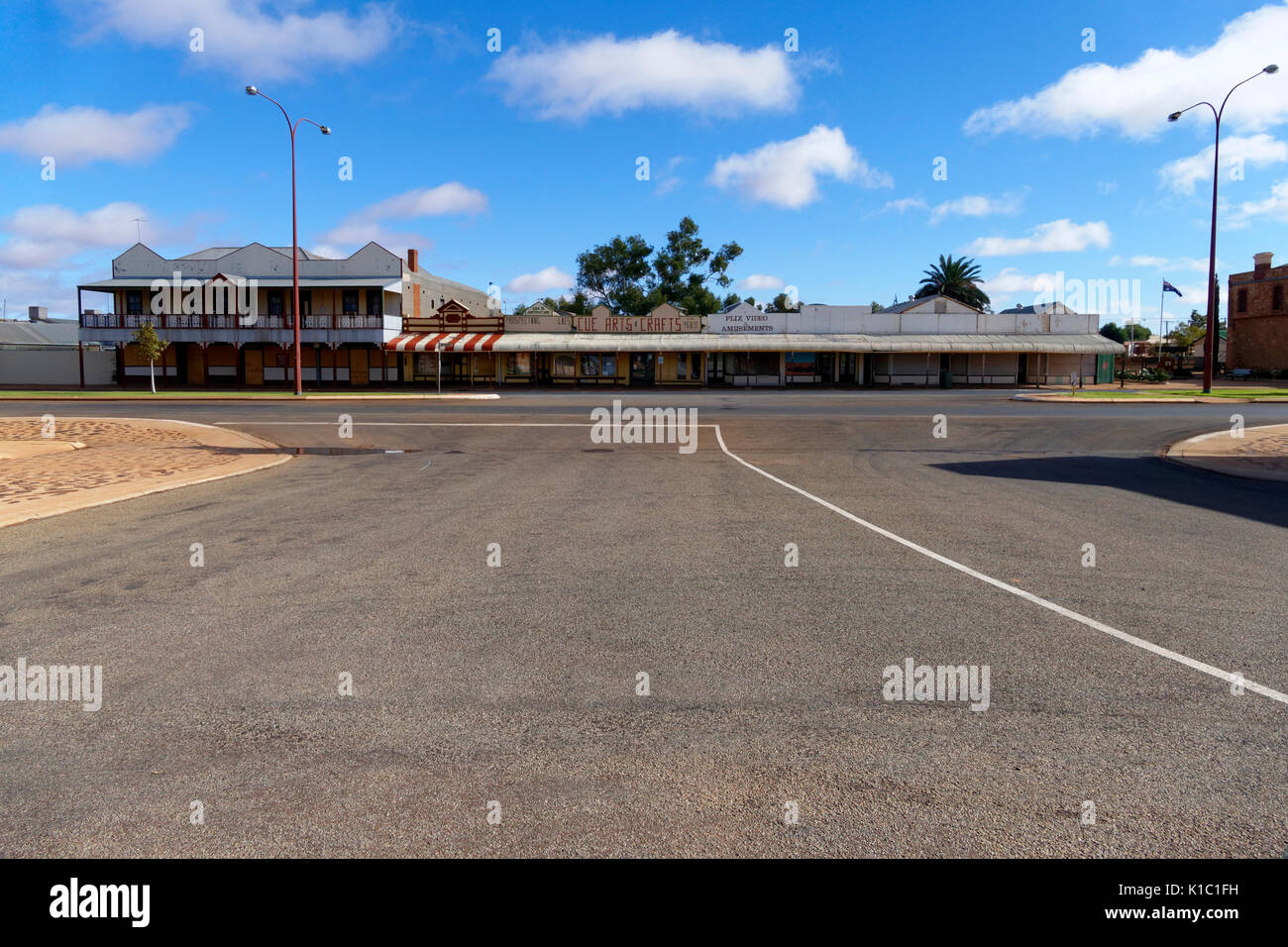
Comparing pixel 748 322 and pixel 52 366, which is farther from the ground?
pixel 748 322

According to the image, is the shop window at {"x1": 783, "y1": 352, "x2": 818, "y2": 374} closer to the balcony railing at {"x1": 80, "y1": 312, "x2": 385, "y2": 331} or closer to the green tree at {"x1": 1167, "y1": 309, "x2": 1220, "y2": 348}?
the balcony railing at {"x1": 80, "y1": 312, "x2": 385, "y2": 331}

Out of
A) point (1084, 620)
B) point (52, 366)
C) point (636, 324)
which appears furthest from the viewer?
point (52, 366)

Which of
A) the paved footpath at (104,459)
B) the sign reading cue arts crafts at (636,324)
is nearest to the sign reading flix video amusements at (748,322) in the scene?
the sign reading cue arts crafts at (636,324)

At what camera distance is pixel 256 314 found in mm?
51000

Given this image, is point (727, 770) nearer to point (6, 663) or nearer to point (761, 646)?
point (761, 646)

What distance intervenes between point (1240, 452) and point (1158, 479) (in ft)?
17.2

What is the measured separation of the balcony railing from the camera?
162 ft

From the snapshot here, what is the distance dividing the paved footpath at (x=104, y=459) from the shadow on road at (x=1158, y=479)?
42.9 ft

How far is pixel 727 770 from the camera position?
3.68m

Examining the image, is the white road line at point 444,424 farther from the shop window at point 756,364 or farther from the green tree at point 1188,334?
the green tree at point 1188,334

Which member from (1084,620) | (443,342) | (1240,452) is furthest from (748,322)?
(1084,620)

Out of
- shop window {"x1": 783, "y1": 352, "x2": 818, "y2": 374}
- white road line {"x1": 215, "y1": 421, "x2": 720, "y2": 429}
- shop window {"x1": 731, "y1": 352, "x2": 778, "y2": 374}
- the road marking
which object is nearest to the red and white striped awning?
shop window {"x1": 731, "y1": 352, "x2": 778, "y2": 374}

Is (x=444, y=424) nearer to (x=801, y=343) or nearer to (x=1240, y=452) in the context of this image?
(x=1240, y=452)

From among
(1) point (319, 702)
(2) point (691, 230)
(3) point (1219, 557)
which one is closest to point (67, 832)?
(1) point (319, 702)
